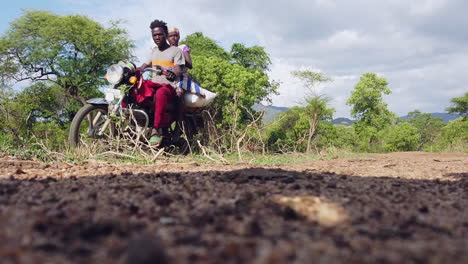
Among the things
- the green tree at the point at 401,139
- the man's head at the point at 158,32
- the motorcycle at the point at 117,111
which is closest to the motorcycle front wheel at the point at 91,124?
the motorcycle at the point at 117,111

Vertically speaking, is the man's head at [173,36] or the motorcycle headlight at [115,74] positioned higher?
the man's head at [173,36]

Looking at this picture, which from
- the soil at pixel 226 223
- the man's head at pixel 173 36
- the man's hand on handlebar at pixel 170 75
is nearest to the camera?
the soil at pixel 226 223

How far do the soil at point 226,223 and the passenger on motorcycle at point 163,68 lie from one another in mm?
3378

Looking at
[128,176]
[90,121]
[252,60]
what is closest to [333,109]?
[252,60]

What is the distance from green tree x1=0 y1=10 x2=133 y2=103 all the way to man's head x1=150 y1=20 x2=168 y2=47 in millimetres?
18830

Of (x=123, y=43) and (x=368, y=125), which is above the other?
(x=123, y=43)

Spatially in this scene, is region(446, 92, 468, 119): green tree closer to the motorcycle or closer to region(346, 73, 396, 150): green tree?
region(346, 73, 396, 150): green tree

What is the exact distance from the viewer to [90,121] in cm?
602

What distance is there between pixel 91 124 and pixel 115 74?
3.03 ft

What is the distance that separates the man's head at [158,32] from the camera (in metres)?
6.62

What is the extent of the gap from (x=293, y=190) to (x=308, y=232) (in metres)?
→ 1.12

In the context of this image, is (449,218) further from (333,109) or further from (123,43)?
(123,43)

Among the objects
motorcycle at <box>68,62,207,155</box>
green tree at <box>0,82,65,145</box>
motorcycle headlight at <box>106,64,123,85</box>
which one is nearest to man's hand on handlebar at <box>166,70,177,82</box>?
motorcycle at <box>68,62,207,155</box>

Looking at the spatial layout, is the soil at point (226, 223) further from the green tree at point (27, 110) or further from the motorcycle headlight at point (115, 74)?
the green tree at point (27, 110)
